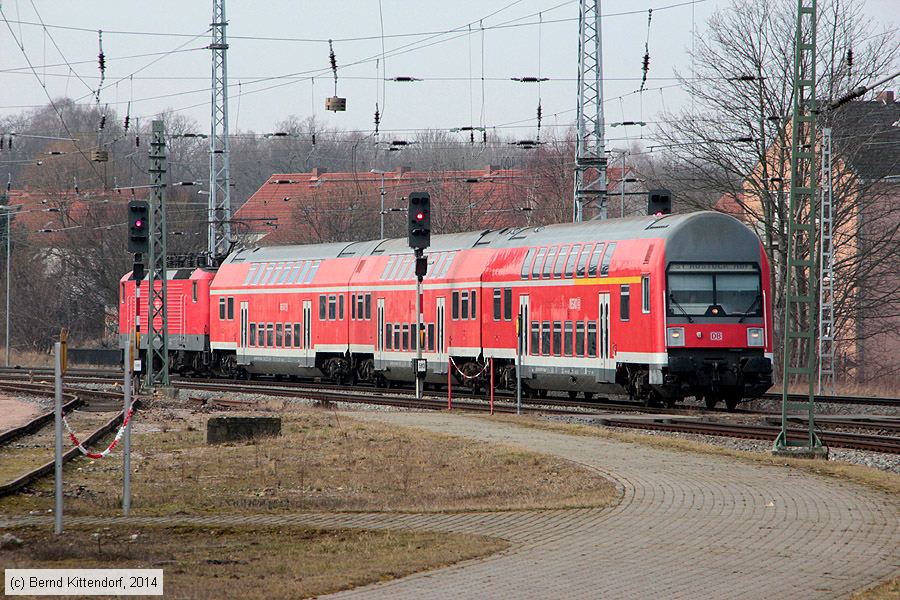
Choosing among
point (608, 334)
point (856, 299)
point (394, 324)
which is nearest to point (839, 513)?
point (608, 334)

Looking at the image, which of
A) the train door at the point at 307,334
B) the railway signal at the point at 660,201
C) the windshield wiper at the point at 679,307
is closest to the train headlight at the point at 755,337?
the windshield wiper at the point at 679,307

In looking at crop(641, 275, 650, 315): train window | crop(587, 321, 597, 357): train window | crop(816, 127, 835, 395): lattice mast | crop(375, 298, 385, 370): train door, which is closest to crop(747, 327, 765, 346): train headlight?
crop(641, 275, 650, 315): train window

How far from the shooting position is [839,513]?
13539mm

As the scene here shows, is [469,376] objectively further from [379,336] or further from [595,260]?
[595,260]

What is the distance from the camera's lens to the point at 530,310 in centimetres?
3250

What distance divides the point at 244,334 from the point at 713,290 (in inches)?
879

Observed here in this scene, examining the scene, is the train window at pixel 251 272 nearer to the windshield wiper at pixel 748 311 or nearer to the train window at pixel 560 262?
the train window at pixel 560 262

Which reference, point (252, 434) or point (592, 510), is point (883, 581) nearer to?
point (592, 510)

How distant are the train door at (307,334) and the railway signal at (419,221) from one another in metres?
11.4

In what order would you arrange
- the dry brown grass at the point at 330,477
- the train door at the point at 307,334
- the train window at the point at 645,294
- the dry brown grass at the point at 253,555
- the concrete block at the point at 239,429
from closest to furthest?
the dry brown grass at the point at 253,555, the dry brown grass at the point at 330,477, the concrete block at the point at 239,429, the train window at the point at 645,294, the train door at the point at 307,334

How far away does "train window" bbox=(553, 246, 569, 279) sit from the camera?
31.3 meters

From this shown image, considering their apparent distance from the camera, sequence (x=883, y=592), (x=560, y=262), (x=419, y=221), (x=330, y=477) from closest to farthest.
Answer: (x=883, y=592) < (x=330, y=477) < (x=560, y=262) < (x=419, y=221)

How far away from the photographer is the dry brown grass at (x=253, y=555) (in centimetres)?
996

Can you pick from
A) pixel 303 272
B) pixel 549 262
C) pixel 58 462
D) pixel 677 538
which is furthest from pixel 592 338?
pixel 58 462
